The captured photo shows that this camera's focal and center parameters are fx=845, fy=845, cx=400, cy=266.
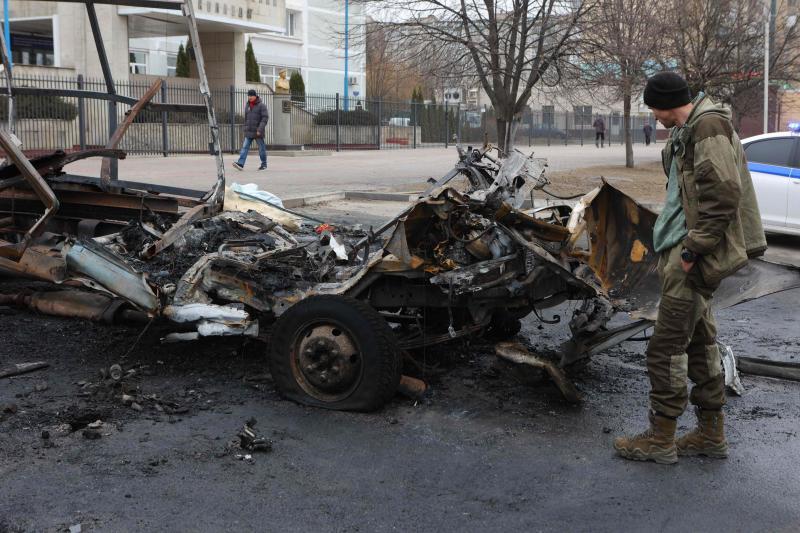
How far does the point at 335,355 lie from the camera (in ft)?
14.6

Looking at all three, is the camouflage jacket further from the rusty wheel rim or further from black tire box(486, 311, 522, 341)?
black tire box(486, 311, 522, 341)

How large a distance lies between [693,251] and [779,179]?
8.01 metres

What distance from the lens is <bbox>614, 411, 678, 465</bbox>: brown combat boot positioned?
13.1 feet

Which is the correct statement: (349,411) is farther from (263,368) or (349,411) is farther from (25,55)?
(25,55)

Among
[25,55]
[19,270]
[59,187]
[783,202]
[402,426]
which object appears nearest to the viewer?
[402,426]

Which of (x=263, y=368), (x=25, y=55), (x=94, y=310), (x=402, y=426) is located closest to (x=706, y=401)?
(x=402, y=426)

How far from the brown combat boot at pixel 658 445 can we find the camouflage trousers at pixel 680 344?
53mm

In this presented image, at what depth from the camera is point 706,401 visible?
4.09 m

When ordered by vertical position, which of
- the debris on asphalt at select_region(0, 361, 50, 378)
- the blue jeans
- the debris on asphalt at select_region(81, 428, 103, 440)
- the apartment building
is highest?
the apartment building

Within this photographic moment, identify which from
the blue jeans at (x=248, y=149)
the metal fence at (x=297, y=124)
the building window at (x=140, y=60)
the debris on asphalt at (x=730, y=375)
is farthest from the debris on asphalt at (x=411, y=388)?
the building window at (x=140, y=60)

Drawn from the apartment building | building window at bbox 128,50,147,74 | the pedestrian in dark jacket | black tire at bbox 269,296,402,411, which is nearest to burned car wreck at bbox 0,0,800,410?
black tire at bbox 269,296,402,411

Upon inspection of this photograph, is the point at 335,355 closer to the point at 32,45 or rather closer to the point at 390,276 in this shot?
the point at 390,276

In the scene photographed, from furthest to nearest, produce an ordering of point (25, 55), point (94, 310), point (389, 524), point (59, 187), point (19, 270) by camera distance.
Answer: point (25, 55)
point (59, 187)
point (94, 310)
point (19, 270)
point (389, 524)

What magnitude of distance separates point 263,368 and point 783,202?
8.09 m
